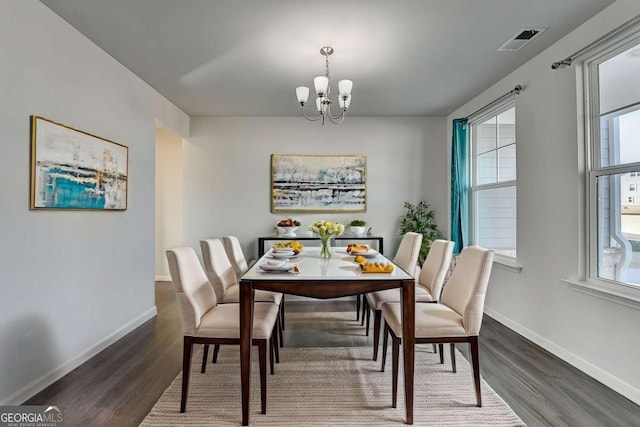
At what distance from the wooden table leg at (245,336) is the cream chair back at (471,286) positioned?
4.05 feet

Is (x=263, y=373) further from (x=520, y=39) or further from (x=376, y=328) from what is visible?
(x=520, y=39)

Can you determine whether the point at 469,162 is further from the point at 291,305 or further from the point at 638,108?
the point at 291,305

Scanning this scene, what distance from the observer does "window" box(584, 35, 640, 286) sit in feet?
7.39

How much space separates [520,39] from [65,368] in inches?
164

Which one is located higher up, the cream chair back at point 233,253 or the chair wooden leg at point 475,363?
the cream chair back at point 233,253

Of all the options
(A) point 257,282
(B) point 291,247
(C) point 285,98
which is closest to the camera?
(A) point 257,282

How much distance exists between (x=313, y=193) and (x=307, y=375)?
282 cm

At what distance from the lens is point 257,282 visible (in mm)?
1913

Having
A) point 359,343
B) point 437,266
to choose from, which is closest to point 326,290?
point 437,266

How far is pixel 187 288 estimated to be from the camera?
6.59ft

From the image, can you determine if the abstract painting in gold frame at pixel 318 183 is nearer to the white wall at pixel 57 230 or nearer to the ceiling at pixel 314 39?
the ceiling at pixel 314 39

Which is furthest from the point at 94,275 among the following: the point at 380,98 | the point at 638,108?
the point at 638,108

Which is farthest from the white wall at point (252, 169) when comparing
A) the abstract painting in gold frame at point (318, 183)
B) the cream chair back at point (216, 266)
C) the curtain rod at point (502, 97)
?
the cream chair back at point (216, 266)

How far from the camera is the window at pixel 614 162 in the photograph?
225 centimetres
